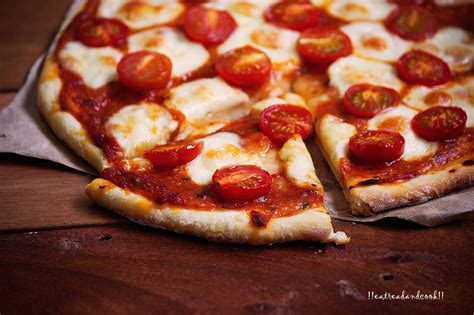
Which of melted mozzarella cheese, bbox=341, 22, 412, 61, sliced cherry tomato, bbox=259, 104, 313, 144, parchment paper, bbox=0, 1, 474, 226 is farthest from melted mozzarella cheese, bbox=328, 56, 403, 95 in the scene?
parchment paper, bbox=0, 1, 474, 226

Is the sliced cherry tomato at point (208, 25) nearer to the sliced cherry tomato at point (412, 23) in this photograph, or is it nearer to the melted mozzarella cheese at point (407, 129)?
the sliced cherry tomato at point (412, 23)

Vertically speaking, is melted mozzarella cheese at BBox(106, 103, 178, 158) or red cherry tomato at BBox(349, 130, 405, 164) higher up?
melted mozzarella cheese at BBox(106, 103, 178, 158)

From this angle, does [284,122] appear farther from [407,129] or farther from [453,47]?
[453,47]

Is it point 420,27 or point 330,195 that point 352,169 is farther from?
point 420,27

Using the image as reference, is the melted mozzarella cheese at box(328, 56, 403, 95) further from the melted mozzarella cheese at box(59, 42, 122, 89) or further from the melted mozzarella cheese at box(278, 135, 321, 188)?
the melted mozzarella cheese at box(59, 42, 122, 89)

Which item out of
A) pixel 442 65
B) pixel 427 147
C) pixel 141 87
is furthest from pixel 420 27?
pixel 141 87

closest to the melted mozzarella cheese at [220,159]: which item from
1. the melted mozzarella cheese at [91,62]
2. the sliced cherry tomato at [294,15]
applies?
the melted mozzarella cheese at [91,62]

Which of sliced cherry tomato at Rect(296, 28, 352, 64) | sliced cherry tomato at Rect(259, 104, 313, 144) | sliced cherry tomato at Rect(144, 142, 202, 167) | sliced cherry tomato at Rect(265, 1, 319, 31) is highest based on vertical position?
sliced cherry tomato at Rect(265, 1, 319, 31)
